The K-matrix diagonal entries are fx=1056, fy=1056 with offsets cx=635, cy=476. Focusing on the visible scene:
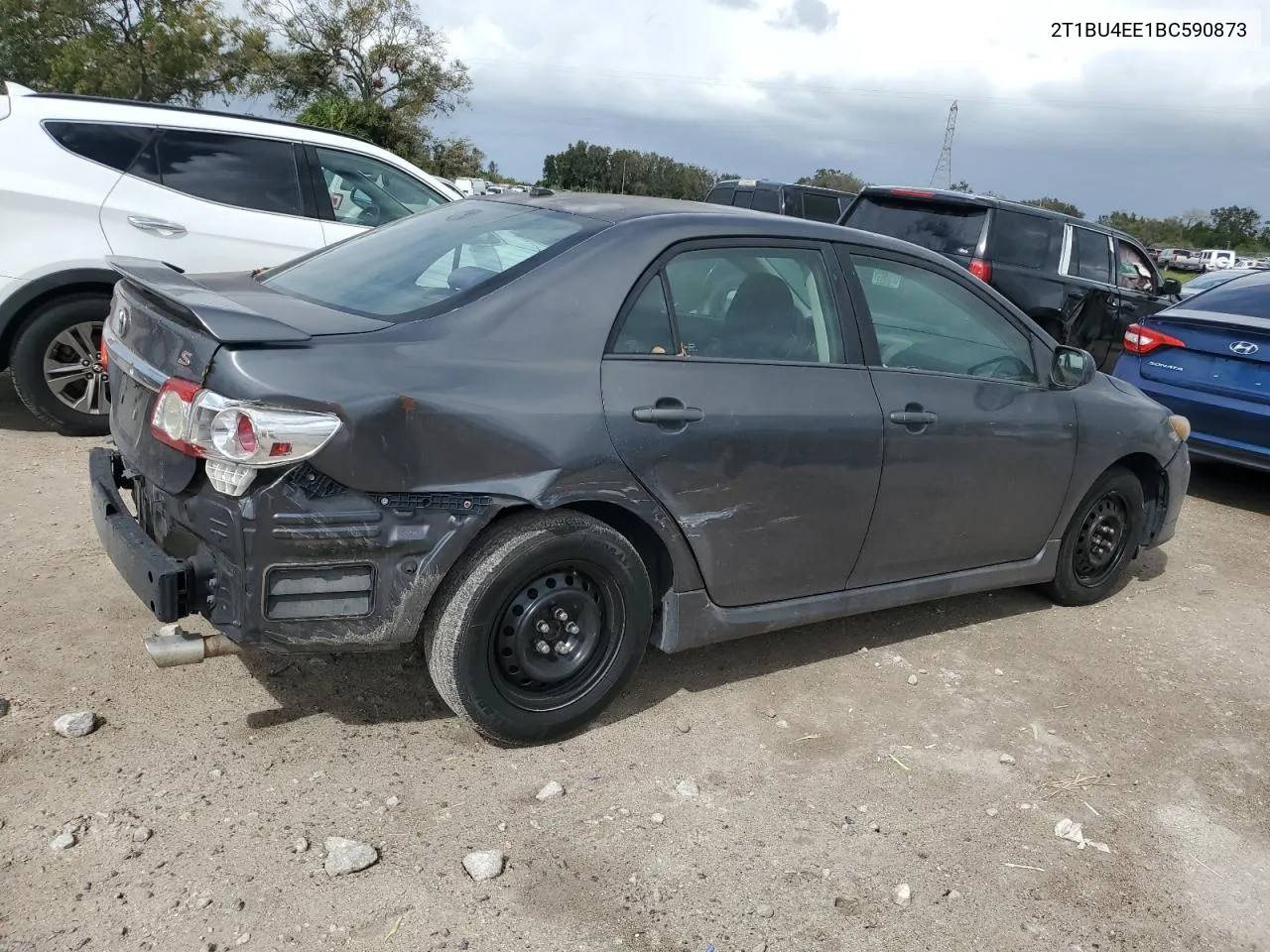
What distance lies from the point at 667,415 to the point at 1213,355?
5.25 m

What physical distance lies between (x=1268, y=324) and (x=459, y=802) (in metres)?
6.17

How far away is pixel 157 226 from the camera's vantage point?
246 inches

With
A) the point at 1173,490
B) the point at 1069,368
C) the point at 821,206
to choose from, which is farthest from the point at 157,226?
the point at 821,206

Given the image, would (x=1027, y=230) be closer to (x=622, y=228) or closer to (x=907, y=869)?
(x=622, y=228)

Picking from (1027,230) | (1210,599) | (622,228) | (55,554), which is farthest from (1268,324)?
(55,554)

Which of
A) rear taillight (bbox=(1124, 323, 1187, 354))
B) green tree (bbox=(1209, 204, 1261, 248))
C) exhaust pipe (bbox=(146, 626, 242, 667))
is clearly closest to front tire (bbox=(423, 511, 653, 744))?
exhaust pipe (bbox=(146, 626, 242, 667))

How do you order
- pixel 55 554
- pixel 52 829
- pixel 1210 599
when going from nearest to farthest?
pixel 52 829 < pixel 55 554 < pixel 1210 599

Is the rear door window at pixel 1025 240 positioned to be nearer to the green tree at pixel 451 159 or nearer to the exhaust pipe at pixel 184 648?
the exhaust pipe at pixel 184 648

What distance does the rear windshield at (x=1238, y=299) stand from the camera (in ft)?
23.1

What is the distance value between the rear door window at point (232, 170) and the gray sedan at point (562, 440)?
111 inches

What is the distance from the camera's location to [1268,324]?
676cm

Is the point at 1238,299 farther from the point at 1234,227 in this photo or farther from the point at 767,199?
the point at 1234,227

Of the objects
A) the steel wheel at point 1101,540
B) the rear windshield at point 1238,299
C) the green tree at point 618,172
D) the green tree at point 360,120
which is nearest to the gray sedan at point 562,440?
the steel wheel at point 1101,540

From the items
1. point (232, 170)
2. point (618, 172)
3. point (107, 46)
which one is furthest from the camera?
point (618, 172)
